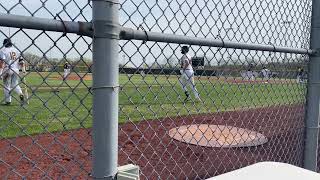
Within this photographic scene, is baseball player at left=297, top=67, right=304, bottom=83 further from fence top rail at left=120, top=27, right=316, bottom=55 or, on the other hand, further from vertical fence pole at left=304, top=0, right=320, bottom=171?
fence top rail at left=120, top=27, right=316, bottom=55

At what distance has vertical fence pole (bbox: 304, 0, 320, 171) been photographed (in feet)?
10.9

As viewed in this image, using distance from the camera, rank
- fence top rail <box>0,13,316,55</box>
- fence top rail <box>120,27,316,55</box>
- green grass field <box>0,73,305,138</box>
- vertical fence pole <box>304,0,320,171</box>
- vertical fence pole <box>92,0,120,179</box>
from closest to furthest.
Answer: fence top rail <box>0,13,316,55</box>, vertical fence pole <box>92,0,120,179</box>, fence top rail <box>120,27,316,55</box>, green grass field <box>0,73,305,138</box>, vertical fence pole <box>304,0,320,171</box>

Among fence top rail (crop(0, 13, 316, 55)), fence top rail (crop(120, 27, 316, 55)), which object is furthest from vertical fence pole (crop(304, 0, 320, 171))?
fence top rail (crop(0, 13, 316, 55))

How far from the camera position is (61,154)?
4.85 meters

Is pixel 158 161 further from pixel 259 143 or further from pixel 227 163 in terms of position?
pixel 259 143

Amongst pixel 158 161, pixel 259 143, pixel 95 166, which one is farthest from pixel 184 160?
pixel 95 166

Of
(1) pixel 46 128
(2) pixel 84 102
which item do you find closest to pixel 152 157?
(1) pixel 46 128

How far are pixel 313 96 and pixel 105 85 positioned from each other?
250 cm

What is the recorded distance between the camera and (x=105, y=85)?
1.60 metres

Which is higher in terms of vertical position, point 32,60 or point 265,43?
point 265,43

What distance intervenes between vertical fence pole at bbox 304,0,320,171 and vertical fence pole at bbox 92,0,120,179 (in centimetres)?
237

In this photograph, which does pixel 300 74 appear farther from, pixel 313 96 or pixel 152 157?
pixel 152 157

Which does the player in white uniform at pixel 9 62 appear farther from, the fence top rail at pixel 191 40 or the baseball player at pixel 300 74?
the baseball player at pixel 300 74

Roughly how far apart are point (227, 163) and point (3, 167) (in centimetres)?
282
